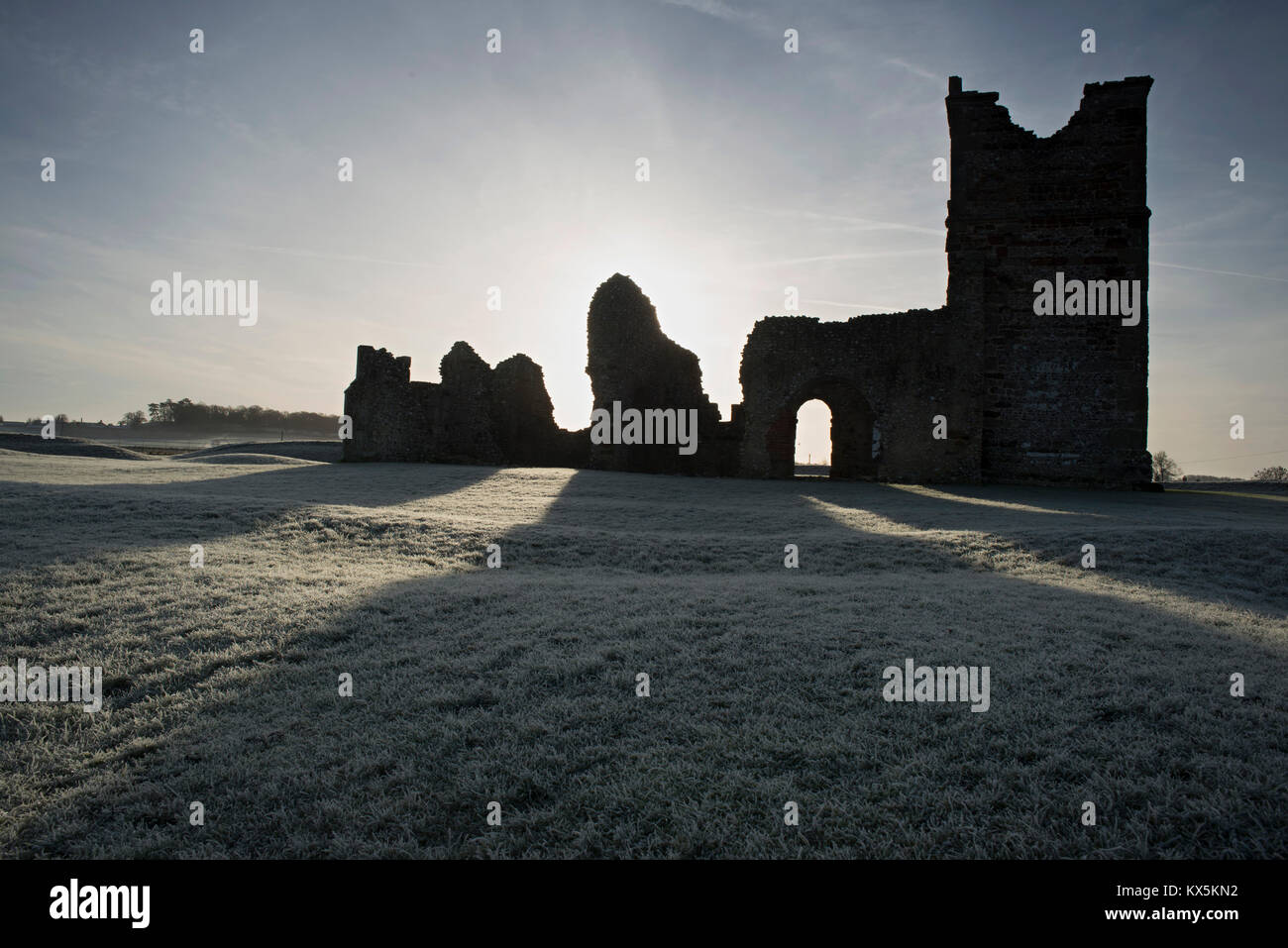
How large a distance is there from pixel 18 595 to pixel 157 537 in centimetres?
262

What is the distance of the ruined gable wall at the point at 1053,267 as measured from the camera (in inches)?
753

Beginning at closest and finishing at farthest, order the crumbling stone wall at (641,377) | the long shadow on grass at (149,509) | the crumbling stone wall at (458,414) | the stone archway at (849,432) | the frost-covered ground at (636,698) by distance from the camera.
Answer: the frost-covered ground at (636,698)
the long shadow on grass at (149,509)
the crumbling stone wall at (641,377)
the crumbling stone wall at (458,414)
the stone archway at (849,432)

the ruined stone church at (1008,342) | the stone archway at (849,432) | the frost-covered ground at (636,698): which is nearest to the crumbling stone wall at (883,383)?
the ruined stone church at (1008,342)

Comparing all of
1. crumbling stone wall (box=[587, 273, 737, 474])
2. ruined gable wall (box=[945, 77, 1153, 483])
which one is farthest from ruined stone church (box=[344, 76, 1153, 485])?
crumbling stone wall (box=[587, 273, 737, 474])

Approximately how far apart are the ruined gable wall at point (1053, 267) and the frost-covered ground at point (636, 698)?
11098 millimetres

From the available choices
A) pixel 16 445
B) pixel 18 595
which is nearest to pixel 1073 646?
pixel 18 595

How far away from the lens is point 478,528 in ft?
32.8

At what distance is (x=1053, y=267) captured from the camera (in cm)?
1975

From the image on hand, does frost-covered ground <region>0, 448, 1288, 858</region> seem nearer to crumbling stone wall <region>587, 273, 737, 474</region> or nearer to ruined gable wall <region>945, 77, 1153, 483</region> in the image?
ruined gable wall <region>945, 77, 1153, 483</region>

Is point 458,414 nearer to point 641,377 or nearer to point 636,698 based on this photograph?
point 641,377

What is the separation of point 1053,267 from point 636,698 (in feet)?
70.6

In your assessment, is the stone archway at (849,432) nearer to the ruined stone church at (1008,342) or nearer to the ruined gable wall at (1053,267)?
the ruined stone church at (1008,342)

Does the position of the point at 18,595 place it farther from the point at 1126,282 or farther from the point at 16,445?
the point at 16,445

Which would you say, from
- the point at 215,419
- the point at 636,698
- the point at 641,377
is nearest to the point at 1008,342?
the point at 641,377
